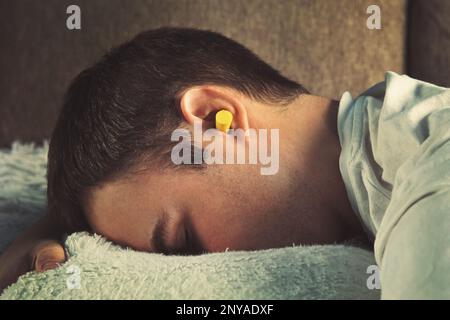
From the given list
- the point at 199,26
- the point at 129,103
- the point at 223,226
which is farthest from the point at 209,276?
the point at 199,26

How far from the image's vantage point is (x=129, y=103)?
619mm

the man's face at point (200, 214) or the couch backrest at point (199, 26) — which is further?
the couch backrest at point (199, 26)

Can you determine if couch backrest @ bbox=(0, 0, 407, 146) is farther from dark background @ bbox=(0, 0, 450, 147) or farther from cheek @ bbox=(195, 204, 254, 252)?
cheek @ bbox=(195, 204, 254, 252)

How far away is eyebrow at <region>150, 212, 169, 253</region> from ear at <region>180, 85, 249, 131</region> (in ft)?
0.29

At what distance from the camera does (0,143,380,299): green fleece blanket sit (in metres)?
0.45

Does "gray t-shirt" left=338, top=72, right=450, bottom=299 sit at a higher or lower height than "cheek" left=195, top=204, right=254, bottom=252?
higher

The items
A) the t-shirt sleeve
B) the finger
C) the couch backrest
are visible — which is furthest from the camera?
the couch backrest

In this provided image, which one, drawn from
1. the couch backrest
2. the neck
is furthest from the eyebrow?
the couch backrest

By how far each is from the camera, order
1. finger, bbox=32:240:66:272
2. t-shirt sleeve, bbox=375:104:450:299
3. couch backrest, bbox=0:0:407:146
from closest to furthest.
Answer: t-shirt sleeve, bbox=375:104:450:299
finger, bbox=32:240:66:272
couch backrest, bbox=0:0:407:146

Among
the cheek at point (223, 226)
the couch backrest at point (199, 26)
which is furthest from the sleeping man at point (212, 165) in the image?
the couch backrest at point (199, 26)

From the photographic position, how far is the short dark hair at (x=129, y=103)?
60 centimetres

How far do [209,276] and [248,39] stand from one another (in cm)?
43

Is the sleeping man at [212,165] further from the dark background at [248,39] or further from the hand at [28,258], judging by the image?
the dark background at [248,39]

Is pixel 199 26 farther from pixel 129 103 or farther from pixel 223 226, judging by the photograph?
pixel 223 226
